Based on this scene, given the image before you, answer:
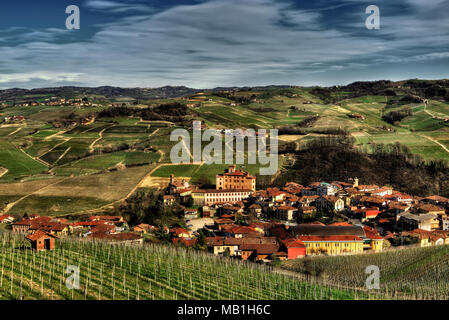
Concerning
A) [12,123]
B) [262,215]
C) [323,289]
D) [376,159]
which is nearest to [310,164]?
[376,159]

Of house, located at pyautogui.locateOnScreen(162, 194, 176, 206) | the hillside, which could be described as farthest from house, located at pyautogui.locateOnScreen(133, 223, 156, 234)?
the hillside

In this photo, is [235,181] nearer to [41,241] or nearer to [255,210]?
[255,210]

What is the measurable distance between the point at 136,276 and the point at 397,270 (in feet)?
75.8

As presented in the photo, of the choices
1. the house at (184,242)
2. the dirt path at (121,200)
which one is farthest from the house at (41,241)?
the dirt path at (121,200)

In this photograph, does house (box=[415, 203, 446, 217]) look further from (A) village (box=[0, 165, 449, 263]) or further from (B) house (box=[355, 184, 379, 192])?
(B) house (box=[355, 184, 379, 192])

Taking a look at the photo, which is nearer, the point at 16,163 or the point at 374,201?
the point at 374,201

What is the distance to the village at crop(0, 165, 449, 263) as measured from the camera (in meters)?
42.3

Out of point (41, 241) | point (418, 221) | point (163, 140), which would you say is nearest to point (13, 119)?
point (163, 140)

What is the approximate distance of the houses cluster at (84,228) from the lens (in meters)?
41.8

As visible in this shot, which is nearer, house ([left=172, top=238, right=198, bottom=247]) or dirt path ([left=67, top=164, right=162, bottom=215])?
house ([left=172, top=238, right=198, bottom=247])

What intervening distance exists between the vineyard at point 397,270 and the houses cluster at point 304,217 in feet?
8.02

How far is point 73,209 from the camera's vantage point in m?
56.2

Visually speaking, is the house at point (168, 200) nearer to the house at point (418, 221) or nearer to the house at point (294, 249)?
the house at point (294, 249)

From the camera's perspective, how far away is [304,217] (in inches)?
2114
